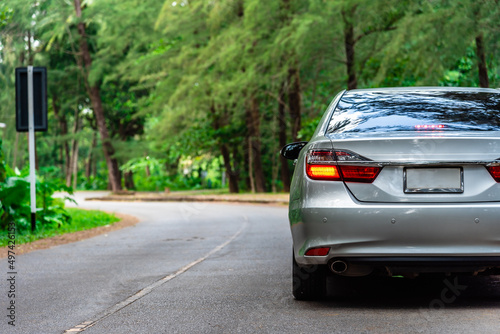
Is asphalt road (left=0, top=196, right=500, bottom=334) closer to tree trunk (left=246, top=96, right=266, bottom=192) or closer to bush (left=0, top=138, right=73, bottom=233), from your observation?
bush (left=0, top=138, right=73, bottom=233)

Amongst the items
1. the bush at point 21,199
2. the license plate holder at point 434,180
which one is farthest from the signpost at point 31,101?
the license plate holder at point 434,180

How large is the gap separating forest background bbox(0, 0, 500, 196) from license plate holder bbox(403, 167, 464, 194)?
940cm

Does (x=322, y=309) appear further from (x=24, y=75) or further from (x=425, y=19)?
(x=425, y=19)

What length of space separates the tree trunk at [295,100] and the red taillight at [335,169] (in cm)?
2252

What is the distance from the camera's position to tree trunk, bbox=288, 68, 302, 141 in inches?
1105

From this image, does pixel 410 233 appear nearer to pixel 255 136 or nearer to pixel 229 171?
pixel 255 136

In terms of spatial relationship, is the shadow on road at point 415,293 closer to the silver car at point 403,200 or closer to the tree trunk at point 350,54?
the silver car at point 403,200

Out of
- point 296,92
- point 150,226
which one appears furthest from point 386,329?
point 296,92

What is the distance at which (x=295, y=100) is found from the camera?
2962cm

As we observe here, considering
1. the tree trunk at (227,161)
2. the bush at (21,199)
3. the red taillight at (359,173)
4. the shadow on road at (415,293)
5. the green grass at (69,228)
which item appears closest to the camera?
the red taillight at (359,173)

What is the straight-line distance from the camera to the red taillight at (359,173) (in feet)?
17.2

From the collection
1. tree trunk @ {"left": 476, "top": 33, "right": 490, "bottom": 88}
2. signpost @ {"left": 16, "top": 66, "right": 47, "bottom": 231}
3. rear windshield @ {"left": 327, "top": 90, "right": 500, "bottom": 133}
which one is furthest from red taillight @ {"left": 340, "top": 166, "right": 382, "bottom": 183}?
tree trunk @ {"left": 476, "top": 33, "right": 490, "bottom": 88}

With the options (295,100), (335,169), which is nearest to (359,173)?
(335,169)

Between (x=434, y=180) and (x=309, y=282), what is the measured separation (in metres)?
1.35
